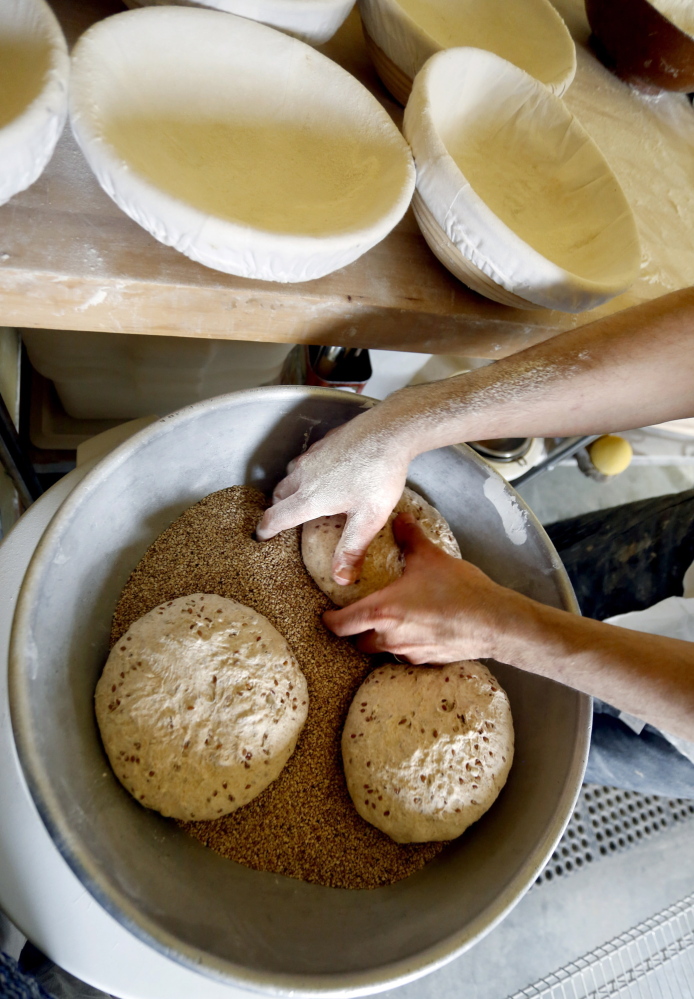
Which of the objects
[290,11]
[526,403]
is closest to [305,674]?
[526,403]

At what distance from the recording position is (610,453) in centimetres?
166

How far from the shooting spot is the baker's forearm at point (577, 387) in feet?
2.27

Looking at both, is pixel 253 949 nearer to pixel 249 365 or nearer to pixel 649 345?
pixel 649 345

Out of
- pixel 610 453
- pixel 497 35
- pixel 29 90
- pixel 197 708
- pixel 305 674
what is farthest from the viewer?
pixel 610 453

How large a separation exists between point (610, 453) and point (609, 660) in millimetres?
1175

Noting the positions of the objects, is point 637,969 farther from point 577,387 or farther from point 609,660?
point 577,387

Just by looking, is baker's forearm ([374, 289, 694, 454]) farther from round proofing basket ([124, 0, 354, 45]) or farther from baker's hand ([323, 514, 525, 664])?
round proofing basket ([124, 0, 354, 45])

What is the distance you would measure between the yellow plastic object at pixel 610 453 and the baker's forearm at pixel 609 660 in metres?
1.13

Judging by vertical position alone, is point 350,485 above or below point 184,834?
above

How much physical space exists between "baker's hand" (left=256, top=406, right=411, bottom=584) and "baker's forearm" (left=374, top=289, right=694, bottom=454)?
0.02 m

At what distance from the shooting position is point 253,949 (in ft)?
1.70

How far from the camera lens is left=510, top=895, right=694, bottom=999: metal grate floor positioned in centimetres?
108

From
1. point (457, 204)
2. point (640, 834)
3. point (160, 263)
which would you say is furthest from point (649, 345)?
point (640, 834)

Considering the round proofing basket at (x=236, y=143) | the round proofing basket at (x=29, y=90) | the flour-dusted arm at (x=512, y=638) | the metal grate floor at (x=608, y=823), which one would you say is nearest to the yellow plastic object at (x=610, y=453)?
the metal grate floor at (x=608, y=823)
